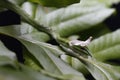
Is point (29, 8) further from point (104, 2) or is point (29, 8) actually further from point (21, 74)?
point (21, 74)

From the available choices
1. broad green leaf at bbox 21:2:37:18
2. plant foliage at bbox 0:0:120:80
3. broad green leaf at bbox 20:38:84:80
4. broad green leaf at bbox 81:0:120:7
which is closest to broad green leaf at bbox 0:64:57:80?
plant foliage at bbox 0:0:120:80

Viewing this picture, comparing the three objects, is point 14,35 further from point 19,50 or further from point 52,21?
point 52,21

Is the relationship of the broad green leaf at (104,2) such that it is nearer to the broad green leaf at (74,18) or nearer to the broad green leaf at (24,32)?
the broad green leaf at (74,18)

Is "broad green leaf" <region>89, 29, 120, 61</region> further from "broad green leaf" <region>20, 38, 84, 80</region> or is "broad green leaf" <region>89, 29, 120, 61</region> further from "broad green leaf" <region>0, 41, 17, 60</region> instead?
"broad green leaf" <region>0, 41, 17, 60</region>

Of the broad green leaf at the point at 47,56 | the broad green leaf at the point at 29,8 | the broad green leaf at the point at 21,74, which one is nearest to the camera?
the broad green leaf at the point at 21,74

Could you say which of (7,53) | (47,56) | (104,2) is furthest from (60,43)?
(104,2)

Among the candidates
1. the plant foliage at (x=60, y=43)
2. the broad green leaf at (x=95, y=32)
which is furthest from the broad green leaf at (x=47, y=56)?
the broad green leaf at (x=95, y=32)

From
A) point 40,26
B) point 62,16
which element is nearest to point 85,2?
point 62,16
